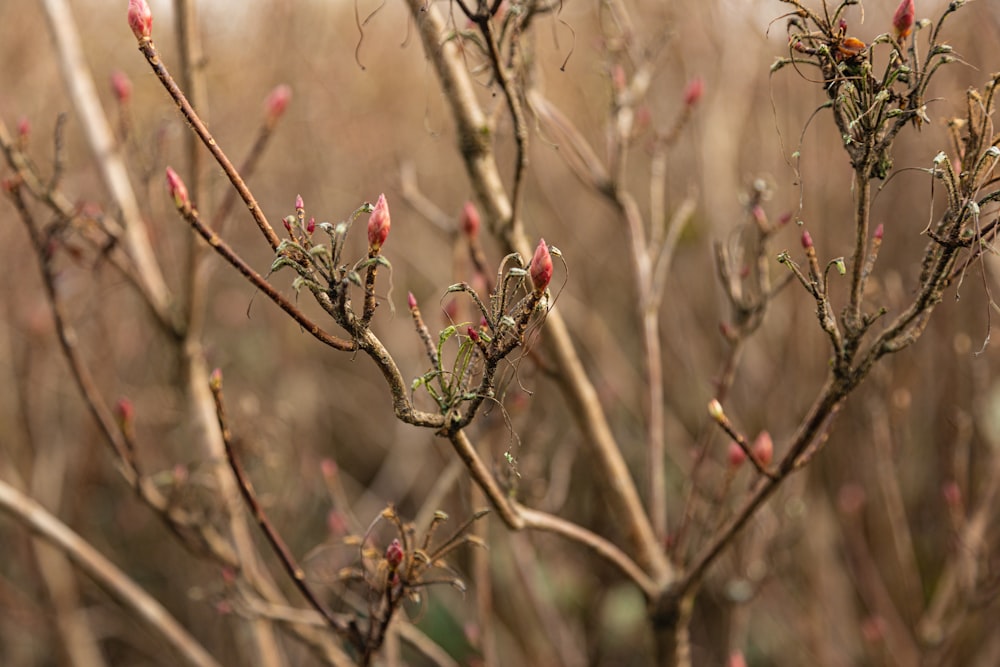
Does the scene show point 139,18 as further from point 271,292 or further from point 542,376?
point 542,376

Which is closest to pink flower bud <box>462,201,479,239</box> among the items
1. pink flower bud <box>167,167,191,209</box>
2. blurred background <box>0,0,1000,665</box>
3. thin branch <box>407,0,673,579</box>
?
thin branch <box>407,0,673,579</box>

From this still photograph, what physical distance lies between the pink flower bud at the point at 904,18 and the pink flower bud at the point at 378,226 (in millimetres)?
681

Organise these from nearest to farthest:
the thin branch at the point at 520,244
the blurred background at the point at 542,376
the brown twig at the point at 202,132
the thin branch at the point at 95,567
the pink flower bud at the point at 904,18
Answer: the brown twig at the point at 202,132, the pink flower bud at the point at 904,18, the thin branch at the point at 520,244, the thin branch at the point at 95,567, the blurred background at the point at 542,376

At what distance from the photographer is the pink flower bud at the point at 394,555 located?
1.21m

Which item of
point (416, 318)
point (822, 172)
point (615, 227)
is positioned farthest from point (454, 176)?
point (416, 318)

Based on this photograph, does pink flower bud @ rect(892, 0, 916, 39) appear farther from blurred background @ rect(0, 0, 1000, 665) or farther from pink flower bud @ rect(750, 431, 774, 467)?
blurred background @ rect(0, 0, 1000, 665)

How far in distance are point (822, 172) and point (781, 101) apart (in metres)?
0.55

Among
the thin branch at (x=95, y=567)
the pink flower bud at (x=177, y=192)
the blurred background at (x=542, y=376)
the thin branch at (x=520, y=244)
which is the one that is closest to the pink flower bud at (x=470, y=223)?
the thin branch at (x=520, y=244)

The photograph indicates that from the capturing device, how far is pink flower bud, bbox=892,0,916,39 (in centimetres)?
106

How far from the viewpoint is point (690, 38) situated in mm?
3570

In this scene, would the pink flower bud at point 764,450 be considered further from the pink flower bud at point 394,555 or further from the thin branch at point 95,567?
the thin branch at point 95,567

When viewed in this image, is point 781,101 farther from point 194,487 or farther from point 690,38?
point 194,487

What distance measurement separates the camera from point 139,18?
100 centimetres

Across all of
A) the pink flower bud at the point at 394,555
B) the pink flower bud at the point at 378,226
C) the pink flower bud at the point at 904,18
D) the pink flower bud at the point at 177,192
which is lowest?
the pink flower bud at the point at 394,555
